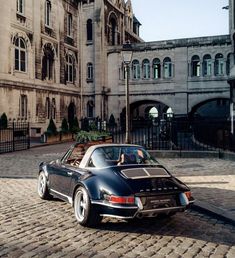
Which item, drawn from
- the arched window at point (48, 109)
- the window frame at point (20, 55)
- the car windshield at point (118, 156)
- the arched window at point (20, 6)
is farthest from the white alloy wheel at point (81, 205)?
the arched window at point (48, 109)

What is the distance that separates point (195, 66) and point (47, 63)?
599 inches

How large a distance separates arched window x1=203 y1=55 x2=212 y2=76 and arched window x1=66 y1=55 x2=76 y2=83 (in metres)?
14.0

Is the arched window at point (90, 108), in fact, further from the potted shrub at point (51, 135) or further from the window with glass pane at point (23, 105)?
the potted shrub at point (51, 135)

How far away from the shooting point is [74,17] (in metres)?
39.8

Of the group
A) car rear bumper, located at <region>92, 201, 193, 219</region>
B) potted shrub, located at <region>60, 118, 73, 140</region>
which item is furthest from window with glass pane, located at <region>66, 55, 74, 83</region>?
car rear bumper, located at <region>92, 201, 193, 219</region>

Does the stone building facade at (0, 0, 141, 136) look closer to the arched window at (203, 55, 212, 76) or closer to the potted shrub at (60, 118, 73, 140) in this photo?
the potted shrub at (60, 118, 73, 140)

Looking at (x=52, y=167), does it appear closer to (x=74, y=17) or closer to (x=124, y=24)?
(x=74, y=17)

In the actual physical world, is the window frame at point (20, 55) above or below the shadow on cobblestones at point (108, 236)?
above

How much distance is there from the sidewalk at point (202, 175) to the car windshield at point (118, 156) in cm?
156

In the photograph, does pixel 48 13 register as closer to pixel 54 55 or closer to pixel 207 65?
pixel 54 55

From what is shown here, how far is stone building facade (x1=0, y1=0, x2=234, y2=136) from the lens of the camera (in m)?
30.1

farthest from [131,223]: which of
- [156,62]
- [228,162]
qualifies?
[156,62]

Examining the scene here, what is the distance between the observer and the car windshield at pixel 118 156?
6.34m

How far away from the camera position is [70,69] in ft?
129
